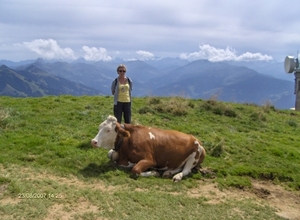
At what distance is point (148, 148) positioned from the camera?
834 cm

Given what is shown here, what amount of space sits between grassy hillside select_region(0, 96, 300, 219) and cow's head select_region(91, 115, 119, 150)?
64 cm

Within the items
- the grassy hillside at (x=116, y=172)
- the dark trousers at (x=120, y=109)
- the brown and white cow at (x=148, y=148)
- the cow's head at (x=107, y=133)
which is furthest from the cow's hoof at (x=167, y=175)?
the dark trousers at (x=120, y=109)

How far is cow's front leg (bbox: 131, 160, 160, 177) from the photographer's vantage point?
782 cm

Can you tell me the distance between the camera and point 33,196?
20.4 ft

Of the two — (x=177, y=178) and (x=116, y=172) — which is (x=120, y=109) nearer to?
(x=116, y=172)

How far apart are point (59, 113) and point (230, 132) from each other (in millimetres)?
7791

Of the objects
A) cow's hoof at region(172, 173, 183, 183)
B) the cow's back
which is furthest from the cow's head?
cow's hoof at region(172, 173, 183, 183)

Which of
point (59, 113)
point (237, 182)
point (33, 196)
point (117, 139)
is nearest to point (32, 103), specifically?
point (59, 113)

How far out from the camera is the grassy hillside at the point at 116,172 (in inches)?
241

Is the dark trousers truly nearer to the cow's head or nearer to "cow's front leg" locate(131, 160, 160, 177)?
the cow's head

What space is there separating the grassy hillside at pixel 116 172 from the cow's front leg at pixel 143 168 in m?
0.24

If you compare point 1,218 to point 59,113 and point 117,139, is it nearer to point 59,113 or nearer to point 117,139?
point 117,139
